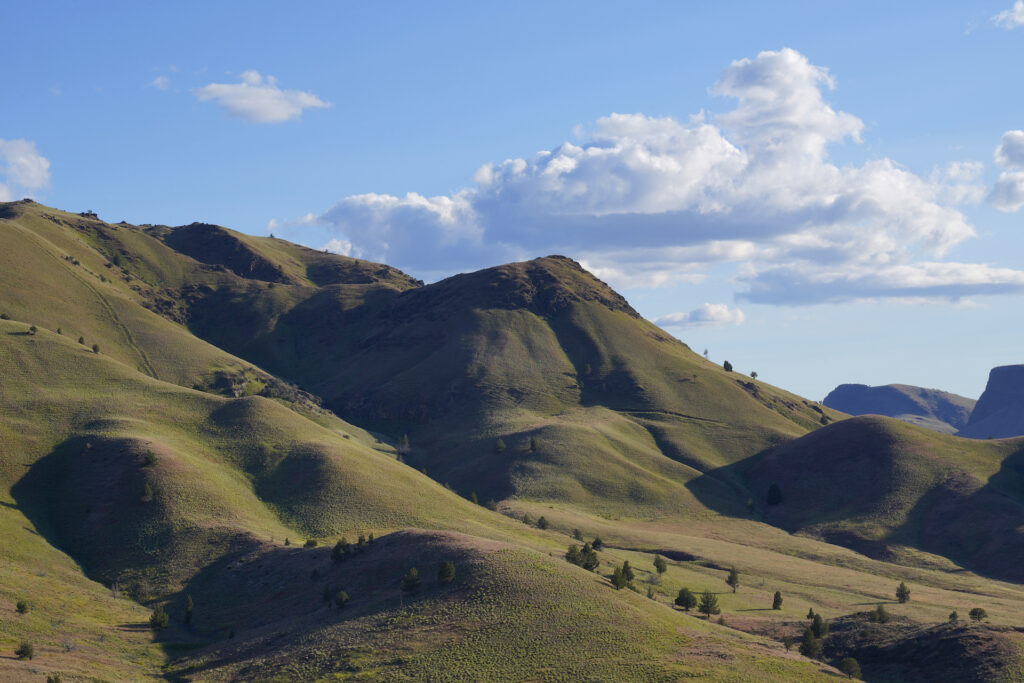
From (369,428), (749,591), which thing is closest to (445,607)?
(749,591)

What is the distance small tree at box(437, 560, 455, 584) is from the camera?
222 ft

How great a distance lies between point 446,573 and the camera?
223 ft

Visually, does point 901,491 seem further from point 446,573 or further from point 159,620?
point 159,620

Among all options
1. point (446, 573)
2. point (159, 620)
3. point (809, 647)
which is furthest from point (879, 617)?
point (159, 620)

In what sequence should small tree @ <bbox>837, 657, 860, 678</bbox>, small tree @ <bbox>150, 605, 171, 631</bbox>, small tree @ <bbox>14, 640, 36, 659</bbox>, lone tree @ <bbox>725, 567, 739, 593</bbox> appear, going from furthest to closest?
1. lone tree @ <bbox>725, 567, 739, 593</bbox>
2. small tree @ <bbox>150, 605, 171, 631</bbox>
3. small tree @ <bbox>837, 657, 860, 678</bbox>
4. small tree @ <bbox>14, 640, 36, 659</bbox>

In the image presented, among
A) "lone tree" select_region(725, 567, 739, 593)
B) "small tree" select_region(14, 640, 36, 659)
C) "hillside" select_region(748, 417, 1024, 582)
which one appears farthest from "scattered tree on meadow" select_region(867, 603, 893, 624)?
"small tree" select_region(14, 640, 36, 659)

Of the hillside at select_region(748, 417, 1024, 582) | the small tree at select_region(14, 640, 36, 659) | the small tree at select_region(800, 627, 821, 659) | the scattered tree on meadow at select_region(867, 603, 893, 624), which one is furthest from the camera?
the hillside at select_region(748, 417, 1024, 582)

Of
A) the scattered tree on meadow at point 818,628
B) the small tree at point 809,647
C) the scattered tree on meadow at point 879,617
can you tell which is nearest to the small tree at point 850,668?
the small tree at point 809,647

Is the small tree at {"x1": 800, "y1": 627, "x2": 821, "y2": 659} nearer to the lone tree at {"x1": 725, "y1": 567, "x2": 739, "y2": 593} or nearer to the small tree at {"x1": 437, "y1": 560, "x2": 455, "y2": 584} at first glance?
the small tree at {"x1": 437, "y1": 560, "x2": 455, "y2": 584}

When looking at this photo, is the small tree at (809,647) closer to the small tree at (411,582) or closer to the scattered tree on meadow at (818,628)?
the scattered tree on meadow at (818,628)

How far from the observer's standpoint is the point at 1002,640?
205 feet

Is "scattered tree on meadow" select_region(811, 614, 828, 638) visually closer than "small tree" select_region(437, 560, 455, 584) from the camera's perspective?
No

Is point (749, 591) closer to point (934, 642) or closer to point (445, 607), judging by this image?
point (934, 642)

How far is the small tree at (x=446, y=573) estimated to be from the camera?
6781 cm
